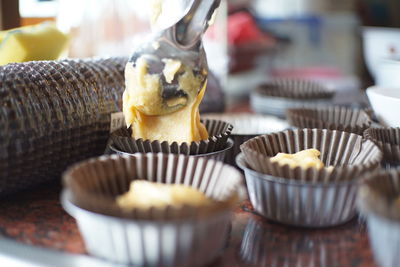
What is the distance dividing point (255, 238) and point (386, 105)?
0.46 meters

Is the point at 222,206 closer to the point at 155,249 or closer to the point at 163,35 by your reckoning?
the point at 155,249

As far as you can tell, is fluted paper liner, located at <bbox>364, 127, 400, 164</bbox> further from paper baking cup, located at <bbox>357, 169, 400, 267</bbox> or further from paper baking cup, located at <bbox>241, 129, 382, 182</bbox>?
paper baking cup, located at <bbox>357, 169, 400, 267</bbox>

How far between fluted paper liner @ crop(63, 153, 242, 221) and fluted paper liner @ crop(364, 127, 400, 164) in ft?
0.98

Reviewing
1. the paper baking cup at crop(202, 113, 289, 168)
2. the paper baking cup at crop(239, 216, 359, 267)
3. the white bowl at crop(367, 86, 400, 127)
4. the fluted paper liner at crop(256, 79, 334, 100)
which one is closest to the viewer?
the paper baking cup at crop(239, 216, 359, 267)

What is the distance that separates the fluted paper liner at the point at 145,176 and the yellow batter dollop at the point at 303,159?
0.11 metres

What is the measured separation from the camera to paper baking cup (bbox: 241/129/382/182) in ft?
2.44

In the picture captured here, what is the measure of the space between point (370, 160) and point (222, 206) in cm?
30

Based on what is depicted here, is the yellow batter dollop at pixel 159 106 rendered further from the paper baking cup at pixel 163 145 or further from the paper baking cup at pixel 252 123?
the paper baking cup at pixel 252 123

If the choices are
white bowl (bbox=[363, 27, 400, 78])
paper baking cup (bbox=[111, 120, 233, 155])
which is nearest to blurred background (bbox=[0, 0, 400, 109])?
white bowl (bbox=[363, 27, 400, 78])

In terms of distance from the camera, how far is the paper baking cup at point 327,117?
1088 millimetres

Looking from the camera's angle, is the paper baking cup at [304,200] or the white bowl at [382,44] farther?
the white bowl at [382,44]

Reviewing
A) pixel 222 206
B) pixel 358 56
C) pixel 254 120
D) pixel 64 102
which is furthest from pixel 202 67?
pixel 358 56

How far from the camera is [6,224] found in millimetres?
799

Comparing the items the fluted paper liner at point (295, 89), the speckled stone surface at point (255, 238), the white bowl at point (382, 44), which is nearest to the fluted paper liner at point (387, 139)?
the speckled stone surface at point (255, 238)
